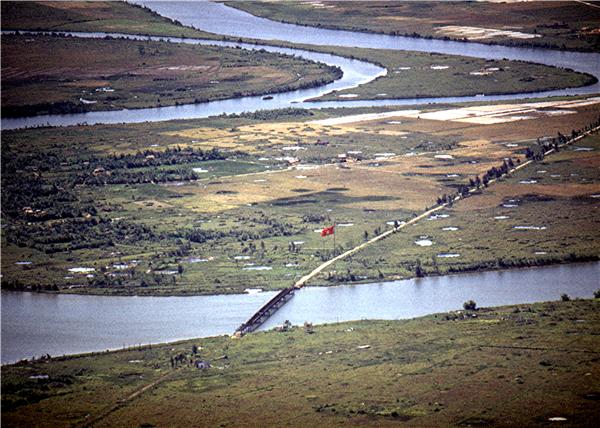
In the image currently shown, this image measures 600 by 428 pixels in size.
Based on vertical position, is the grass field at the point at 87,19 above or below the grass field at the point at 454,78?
above

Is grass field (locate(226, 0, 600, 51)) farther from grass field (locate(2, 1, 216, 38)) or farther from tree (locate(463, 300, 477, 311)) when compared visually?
tree (locate(463, 300, 477, 311))

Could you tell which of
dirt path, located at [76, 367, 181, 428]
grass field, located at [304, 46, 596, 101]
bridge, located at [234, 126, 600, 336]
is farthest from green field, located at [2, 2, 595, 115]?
dirt path, located at [76, 367, 181, 428]

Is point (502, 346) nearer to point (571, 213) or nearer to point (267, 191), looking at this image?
point (571, 213)

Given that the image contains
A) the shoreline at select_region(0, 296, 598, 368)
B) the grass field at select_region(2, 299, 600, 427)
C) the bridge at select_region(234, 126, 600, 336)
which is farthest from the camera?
the bridge at select_region(234, 126, 600, 336)

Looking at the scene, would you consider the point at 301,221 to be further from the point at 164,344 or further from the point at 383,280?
the point at 164,344

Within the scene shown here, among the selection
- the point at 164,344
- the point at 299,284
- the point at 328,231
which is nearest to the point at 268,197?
the point at 328,231

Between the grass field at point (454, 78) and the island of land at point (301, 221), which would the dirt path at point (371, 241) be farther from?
the grass field at point (454, 78)

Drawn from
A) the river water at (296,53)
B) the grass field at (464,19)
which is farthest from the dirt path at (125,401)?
the grass field at (464,19)
